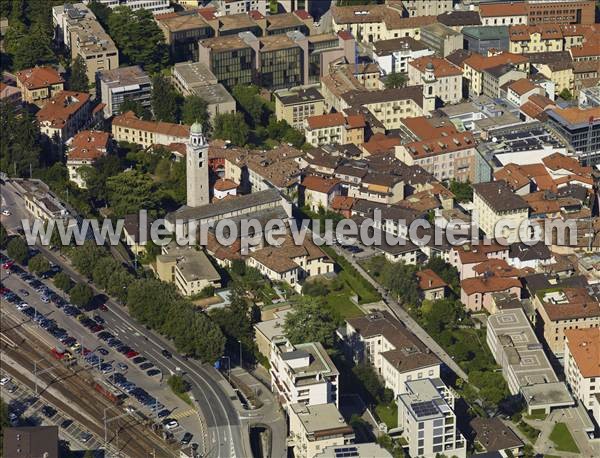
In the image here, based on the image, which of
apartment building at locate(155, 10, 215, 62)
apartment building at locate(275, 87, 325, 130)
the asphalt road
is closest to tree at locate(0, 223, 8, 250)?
the asphalt road

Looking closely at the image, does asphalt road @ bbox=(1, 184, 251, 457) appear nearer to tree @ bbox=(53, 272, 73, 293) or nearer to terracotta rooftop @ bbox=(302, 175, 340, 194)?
tree @ bbox=(53, 272, 73, 293)

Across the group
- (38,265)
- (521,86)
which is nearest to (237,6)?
(521,86)

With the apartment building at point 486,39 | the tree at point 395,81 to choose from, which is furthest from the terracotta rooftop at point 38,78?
the apartment building at point 486,39

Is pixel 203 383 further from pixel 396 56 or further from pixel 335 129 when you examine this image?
pixel 396 56

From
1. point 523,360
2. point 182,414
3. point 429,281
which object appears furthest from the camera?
point 429,281

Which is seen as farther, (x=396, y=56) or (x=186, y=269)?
(x=396, y=56)

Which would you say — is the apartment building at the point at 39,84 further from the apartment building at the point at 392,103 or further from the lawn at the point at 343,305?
the lawn at the point at 343,305

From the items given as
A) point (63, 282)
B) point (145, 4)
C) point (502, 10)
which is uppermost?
point (145, 4)

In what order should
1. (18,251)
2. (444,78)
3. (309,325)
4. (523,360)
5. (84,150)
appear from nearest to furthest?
(309,325) → (523,360) → (18,251) → (84,150) → (444,78)
